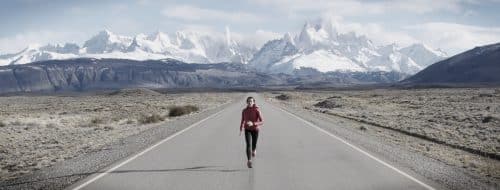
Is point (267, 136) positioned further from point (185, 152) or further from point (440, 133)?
point (440, 133)

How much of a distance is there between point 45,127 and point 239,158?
71.3ft

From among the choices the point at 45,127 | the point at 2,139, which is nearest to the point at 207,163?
the point at 2,139

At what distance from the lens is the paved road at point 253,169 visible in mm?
11906

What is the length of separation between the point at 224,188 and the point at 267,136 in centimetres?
1233

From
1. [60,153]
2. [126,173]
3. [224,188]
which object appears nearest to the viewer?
[224,188]

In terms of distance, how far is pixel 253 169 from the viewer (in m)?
14.1

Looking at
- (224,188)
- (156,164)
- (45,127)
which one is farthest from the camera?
(45,127)

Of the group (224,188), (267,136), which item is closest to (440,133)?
(267,136)

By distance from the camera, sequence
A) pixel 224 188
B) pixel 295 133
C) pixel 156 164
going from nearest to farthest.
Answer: pixel 224 188
pixel 156 164
pixel 295 133

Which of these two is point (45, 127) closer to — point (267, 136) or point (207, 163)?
point (267, 136)

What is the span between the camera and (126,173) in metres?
→ 13.4

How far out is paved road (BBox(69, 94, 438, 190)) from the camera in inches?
469

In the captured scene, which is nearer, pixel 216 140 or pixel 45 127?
pixel 216 140

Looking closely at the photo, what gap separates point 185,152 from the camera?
58.7ft
